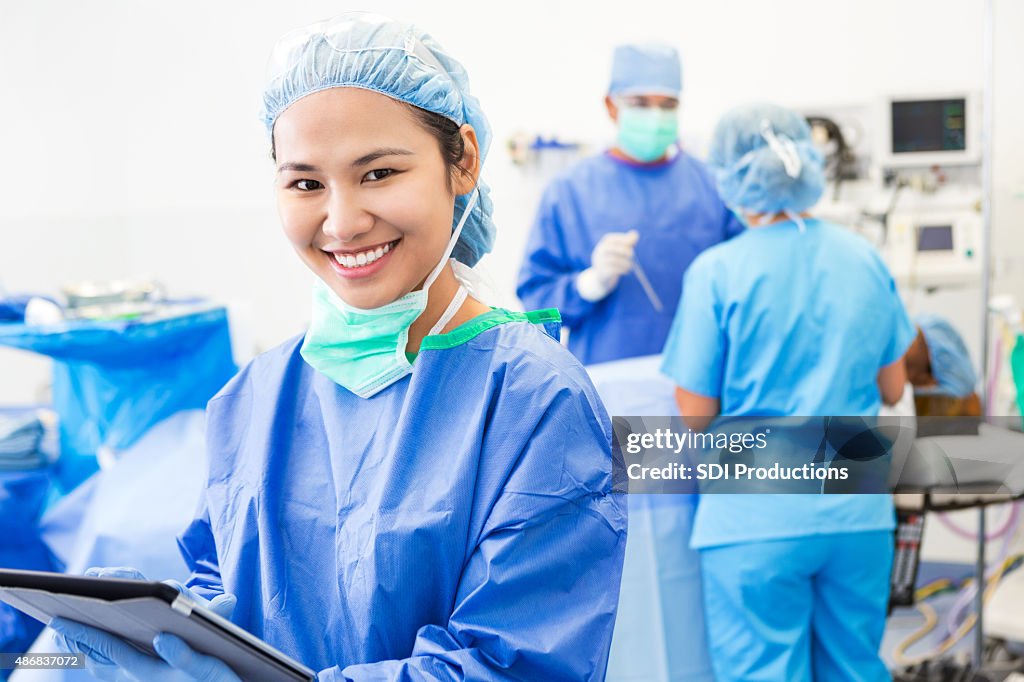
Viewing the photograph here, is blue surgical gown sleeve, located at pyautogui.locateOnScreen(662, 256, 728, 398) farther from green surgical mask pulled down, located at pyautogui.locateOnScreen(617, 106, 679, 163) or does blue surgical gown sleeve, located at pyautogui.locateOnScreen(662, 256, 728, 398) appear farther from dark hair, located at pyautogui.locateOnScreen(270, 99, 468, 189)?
dark hair, located at pyautogui.locateOnScreen(270, 99, 468, 189)

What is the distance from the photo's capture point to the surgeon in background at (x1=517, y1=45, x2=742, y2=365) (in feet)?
8.01

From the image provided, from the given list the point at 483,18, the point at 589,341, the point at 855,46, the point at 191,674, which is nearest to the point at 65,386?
the point at 589,341

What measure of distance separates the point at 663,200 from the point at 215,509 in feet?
5.35

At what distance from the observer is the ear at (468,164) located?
1.07 m

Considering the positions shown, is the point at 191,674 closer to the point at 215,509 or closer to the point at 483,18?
the point at 215,509

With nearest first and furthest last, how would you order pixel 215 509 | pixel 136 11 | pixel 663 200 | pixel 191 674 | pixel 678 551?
1. pixel 191 674
2. pixel 215 509
3. pixel 678 551
4. pixel 663 200
5. pixel 136 11

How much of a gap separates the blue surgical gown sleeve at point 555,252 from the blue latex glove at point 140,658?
1.63m

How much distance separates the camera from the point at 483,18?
352 cm

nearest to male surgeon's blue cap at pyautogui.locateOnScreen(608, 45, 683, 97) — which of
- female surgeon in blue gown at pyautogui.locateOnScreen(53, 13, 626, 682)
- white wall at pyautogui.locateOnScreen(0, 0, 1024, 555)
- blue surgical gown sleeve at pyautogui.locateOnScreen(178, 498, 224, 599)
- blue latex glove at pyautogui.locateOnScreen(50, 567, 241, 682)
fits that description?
white wall at pyautogui.locateOnScreen(0, 0, 1024, 555)

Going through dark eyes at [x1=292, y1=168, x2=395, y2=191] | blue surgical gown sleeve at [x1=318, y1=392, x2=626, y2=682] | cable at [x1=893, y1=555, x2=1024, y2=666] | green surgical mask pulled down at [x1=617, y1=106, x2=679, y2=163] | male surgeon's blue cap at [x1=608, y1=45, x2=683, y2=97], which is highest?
male surgeon's blue cap at [x1=608, y1=45, x2=683, y2=97]

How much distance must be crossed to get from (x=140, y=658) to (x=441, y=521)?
0.31 metres

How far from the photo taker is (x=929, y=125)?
3080 millimetres

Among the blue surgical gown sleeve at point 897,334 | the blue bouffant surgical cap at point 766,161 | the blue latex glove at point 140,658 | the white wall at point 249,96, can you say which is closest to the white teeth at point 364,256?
the blue latex glove at point 140,658

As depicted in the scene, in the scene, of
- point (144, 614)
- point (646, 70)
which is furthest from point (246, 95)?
point (144, 614)
